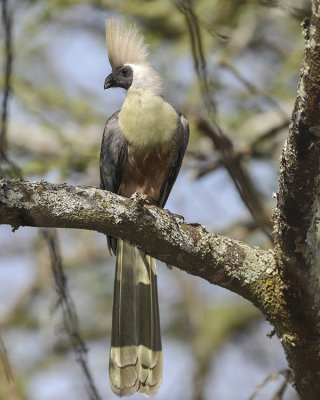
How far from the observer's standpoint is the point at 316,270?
8.93ft

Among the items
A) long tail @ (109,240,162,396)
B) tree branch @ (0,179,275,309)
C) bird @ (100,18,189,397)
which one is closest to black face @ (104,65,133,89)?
bird @ (100,18,189,397)

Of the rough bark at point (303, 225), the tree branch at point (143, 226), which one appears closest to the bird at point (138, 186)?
the tree branch at point (143, 226)

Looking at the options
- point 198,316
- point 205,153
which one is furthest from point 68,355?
point 205,153

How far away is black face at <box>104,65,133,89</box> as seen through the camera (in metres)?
4.29

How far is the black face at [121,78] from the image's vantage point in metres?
4.29

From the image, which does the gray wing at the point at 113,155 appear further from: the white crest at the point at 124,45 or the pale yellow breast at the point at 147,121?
the white crest at the point at 124,45

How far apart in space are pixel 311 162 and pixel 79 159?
11.0 ft

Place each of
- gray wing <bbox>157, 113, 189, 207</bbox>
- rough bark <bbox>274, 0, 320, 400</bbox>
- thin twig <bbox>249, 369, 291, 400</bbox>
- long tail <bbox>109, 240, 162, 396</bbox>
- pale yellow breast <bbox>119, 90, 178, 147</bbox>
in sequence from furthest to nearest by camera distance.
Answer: gray wing <bbox>157, 113, 189, 207</bbox>, pale yellow breast <bbox>119, 90, 178, 147</bbox>, long tail <bbox>109, 240, 162, 396</bbox>, thin twig <bbox>249, 369, 291, 400</bbox>, rough bark <bbox>274, 0, 320, 400</bbox>

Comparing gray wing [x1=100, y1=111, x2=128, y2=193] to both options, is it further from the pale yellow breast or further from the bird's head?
the bird's head

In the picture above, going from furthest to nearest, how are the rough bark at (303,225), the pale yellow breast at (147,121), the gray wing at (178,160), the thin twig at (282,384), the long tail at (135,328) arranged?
the gray wing at (178,160) < the pale yellow breast at (147,121) < the long tail at (135,328) < the thin twig at (282,384) < the rough bark at (303,225)

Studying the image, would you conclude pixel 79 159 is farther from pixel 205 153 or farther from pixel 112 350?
pixel 112 350

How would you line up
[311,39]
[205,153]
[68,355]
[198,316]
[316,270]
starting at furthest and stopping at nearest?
[68,355], [198,316], [205,153], [316,270], [311,39]

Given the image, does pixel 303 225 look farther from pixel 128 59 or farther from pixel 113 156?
pixel 128 59

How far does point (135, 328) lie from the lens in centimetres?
354
